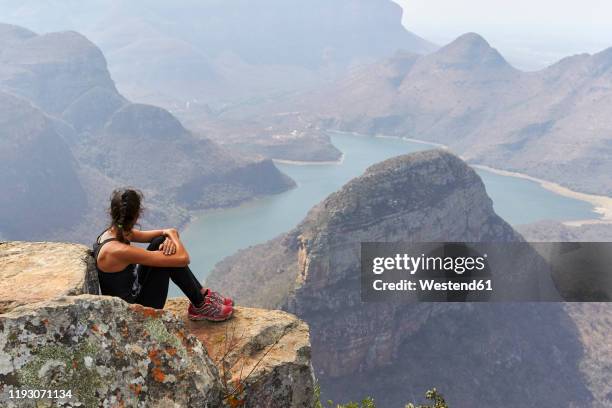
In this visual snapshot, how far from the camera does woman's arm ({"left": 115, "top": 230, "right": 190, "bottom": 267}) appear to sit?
234 inches

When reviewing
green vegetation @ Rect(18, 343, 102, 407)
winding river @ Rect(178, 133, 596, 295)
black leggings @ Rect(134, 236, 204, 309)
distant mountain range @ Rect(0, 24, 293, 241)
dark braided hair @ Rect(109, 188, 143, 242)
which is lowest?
winding river @ Rect(178, 133, 596, 295)

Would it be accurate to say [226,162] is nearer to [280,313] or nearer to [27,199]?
[27,199]

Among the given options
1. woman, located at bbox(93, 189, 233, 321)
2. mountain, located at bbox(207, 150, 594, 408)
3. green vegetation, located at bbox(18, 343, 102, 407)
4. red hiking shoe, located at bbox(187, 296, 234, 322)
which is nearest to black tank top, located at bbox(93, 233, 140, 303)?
woman, located at bbox(93, 189, 233, 321)

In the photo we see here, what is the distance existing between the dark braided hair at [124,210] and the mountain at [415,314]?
39.7m

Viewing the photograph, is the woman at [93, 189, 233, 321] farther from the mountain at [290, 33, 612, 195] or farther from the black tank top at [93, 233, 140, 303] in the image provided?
the mountain at [290, 33, 612, 195]

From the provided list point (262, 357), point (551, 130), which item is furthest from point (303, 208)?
point (262, 357)

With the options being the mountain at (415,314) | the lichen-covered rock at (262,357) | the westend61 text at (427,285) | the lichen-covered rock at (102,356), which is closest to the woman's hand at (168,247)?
the lichen-covered rock at (262,357)

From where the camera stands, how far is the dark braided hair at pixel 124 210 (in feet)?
19.9


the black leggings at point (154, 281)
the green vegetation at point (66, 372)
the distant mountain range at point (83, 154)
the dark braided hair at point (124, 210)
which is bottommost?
the distant mountain range at point (83, 154)

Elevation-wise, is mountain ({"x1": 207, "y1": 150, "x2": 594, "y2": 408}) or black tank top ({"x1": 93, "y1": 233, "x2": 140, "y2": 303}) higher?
black tank top ({"x1": 93, "y1": 233, "x2": 140, "y2": 303})

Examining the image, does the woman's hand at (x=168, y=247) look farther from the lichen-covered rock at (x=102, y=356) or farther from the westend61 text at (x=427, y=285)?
the westend61 text at (x=427, y=285)

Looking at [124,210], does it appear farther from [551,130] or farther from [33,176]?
[551,130]

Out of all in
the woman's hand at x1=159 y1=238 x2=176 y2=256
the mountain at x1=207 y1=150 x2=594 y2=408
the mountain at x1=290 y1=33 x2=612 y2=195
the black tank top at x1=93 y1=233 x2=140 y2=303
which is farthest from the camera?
the mountain at x1=290 y1=33 x2=612 y2=195

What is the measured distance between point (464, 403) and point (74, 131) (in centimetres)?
11832
